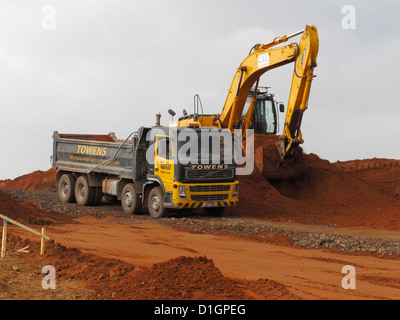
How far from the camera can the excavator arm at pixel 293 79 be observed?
18.8 meters

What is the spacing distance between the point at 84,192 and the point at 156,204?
4.76m

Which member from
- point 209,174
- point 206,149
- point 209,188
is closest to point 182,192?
point 209,188

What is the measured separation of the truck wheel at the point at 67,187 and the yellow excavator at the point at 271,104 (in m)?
4.96

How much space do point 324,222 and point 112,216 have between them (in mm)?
6926

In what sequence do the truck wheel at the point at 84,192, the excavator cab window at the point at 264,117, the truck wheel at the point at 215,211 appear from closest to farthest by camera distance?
the truck wheel at the point at 215,211 < the truck wheel at the point at 84,192 < the excavator cab window at the point at 264,117

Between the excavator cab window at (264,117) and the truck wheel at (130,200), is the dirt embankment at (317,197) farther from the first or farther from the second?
the truck wheel at (130,200)

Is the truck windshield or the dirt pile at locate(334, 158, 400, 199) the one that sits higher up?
the truck windshield

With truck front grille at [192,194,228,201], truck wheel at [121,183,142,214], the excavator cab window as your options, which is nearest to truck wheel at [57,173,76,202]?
truck wheel at [121,183,142,214]

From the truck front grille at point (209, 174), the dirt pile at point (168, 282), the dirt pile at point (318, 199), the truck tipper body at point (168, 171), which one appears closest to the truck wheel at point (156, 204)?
the truck tipper body at point (168, 171)

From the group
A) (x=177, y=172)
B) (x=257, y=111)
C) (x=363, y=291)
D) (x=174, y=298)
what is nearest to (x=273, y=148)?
(x=257, y=111)

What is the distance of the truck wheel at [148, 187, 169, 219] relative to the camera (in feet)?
55.1

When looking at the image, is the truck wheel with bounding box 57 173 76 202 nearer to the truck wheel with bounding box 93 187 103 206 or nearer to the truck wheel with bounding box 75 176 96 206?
the truck wheel with bounding box 75 176 96 206

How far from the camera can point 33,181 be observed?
30.7 meters

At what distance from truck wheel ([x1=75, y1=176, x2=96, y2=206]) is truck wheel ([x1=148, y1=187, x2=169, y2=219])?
397 centimetres
